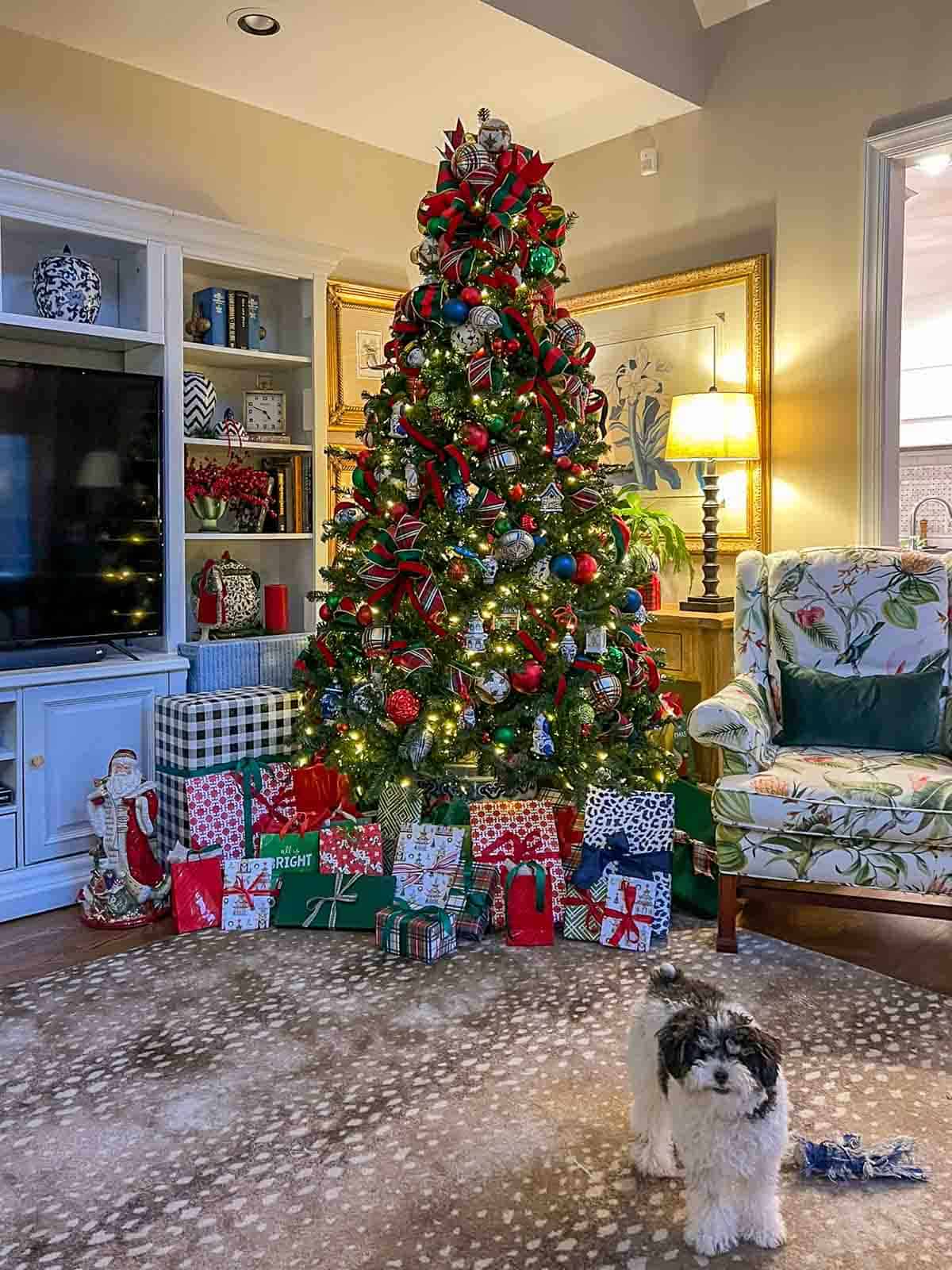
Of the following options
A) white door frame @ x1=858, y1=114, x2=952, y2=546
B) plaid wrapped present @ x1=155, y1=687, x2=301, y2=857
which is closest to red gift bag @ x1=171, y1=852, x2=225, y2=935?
plaid wrapped present @ x1=155, y1=687, x2=301, y2=857

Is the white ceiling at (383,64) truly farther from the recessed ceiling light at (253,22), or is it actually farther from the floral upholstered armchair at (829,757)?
the floral upholstered armchair at (829,757)

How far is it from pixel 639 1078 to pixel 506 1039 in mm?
→ 546

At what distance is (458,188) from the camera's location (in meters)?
3.12

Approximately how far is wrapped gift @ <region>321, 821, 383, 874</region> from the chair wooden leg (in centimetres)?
94

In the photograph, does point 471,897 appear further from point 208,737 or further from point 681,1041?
point 681,1041

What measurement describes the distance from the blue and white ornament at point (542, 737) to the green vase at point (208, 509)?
1.46 meters

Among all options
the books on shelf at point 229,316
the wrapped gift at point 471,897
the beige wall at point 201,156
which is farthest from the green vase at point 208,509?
the wrapped gift at point 471,897

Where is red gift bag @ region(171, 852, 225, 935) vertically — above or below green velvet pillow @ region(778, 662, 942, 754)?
below

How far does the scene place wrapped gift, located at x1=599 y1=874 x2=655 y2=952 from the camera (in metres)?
2.70

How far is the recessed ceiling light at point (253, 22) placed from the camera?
11.2 ft

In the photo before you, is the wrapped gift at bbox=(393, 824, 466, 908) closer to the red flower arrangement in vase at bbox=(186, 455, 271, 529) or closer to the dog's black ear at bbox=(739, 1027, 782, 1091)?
the dog's black ear at bbox=(739, 1027, 782, 1091)

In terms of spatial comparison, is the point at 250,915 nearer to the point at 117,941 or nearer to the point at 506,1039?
the point at 117,941

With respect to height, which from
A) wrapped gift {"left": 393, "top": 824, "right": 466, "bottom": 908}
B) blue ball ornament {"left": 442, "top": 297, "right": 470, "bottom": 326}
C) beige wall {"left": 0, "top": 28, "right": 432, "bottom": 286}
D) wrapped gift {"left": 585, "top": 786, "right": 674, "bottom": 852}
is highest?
beige wall {"left": 0, "top": 28, "right": 432, "bottom": 286}

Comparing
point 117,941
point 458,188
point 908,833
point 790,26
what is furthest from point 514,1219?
point 790,26
